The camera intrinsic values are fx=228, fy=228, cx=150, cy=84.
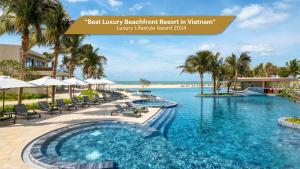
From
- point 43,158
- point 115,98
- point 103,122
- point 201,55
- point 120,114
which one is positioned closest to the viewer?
point 43,158

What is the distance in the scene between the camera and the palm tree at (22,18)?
580 inches

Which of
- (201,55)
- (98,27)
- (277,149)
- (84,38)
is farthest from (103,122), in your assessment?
(201,55)

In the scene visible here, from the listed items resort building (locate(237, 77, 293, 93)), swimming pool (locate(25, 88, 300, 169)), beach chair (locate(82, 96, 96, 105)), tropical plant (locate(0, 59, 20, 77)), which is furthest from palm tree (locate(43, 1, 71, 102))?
resort building (locate(237, 77, 293, 93))

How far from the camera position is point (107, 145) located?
31.7ft

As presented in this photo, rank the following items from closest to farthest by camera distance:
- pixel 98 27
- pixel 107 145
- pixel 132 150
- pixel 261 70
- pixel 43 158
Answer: pixel 43 158
pixel 132 150
pixel 107 145
pixel 98 27
pixel 261 70

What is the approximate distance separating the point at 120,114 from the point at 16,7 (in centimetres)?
967

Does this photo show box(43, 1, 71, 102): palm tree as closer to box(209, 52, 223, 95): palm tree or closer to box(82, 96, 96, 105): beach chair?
box(82, 96, 96, 105): beach chair

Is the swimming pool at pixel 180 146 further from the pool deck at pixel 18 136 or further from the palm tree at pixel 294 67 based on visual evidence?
the palm tree at pixel 294 67

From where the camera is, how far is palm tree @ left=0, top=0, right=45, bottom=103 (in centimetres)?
1473

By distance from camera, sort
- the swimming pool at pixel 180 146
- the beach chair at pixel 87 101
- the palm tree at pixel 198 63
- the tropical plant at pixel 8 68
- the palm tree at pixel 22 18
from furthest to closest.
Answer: the palm tree at pixel 198 63
the tropical plant at pixel 8 68
the beach chair at pixel 87 101
the palm tree at pixel 22 18
the swimming pool at pixel 180 146

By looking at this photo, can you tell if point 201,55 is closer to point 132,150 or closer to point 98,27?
point 98,27

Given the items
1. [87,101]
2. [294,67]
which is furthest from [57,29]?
[294,67]

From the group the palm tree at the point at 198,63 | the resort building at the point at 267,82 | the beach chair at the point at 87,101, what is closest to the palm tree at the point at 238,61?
the resort building at the point at 267,82

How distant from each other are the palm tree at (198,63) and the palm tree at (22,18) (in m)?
27.8
